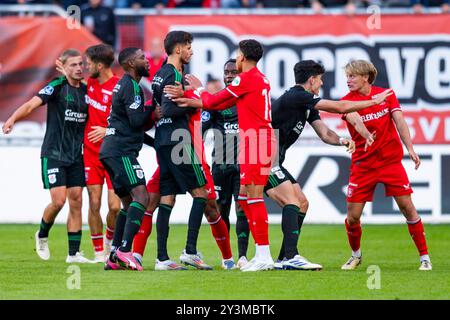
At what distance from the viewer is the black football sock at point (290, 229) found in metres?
11.6

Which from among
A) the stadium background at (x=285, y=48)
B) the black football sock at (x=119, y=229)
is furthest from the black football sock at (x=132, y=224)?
the stadium background at (x=285, y=48)

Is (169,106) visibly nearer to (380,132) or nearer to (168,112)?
(168,112)

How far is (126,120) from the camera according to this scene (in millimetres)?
11672

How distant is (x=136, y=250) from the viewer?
39.0ft

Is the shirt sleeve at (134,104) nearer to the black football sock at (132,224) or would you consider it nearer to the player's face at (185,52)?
the player's face at (185,52)

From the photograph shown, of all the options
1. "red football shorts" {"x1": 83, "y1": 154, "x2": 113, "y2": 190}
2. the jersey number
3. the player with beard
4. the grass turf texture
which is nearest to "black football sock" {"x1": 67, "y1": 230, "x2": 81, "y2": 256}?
the grass turf texture

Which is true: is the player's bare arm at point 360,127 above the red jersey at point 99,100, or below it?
below

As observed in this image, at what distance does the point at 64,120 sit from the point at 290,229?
3340mm

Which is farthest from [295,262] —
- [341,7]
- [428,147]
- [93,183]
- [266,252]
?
[341,7]

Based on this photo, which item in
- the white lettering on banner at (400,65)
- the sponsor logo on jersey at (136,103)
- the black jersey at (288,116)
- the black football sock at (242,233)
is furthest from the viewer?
the white lettering on banner at (400,65)

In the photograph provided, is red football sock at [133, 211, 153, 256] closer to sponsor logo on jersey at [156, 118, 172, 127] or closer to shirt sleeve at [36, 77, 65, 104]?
sponsor logo on jersey at [156, 118, 172, 127]

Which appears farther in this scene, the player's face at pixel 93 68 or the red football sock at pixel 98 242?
the red football sock at pixel 98 242

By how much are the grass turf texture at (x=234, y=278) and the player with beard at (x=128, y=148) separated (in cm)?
34

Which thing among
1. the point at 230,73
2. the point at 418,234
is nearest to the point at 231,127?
the point at 230,73
